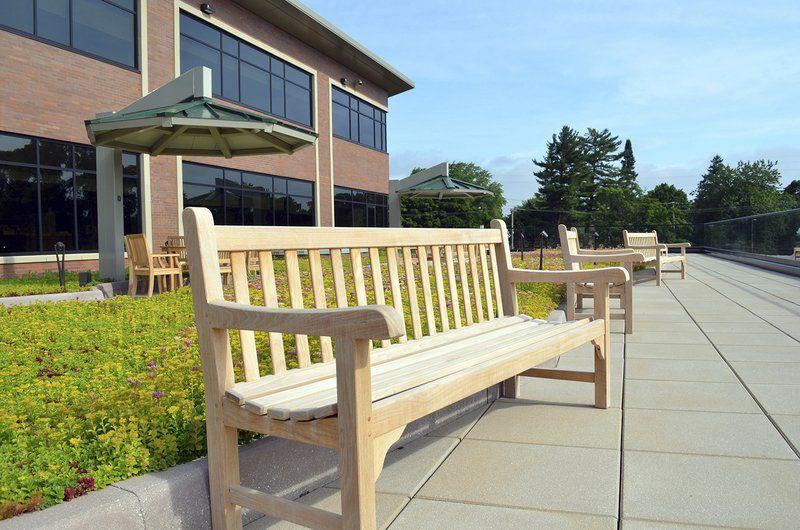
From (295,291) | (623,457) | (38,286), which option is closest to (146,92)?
(38,286)

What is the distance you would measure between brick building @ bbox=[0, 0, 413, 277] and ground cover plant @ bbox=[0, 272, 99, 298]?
4.52 ft

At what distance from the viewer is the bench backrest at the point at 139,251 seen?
856 cm

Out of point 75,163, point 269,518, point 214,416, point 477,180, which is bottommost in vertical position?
point 269,518

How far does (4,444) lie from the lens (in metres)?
2.27

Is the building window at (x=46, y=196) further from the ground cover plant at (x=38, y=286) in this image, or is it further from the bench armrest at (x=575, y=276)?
the bench armrest at (x=575, y=276)

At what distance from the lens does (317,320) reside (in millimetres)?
1696

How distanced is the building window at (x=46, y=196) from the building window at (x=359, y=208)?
9968 millimetres

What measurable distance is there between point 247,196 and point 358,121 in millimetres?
8262

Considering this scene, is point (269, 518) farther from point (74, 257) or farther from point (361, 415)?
point (74, 257)

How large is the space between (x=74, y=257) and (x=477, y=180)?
7816 centimetres

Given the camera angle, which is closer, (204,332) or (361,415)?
(361,415)

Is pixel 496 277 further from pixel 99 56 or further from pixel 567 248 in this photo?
pixel 99 56

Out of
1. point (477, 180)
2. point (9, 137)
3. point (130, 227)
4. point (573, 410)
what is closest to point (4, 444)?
point (573, 410)

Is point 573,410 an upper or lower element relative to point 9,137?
lower
